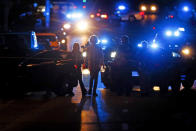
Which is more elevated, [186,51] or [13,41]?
[13,41]

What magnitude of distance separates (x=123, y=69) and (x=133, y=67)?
0.53 metres

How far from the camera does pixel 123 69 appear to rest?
11.2 m

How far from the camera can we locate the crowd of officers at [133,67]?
11336mm

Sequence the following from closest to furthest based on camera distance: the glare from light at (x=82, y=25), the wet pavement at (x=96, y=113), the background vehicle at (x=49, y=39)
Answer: the wet pavement at (x=96, y=113) < the background vehicle at (x=49, y=39) < the glare from light at (x=82, y=25)

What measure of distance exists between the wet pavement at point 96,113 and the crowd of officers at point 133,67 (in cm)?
43

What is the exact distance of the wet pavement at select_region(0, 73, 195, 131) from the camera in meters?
7.69

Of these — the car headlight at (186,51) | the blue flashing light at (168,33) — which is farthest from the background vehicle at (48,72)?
the blue flashing light at (168,33)

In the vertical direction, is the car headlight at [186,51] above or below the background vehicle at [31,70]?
above

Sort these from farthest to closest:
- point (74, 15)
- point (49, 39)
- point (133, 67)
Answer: point (74, 15) < point (49, 39) < point (133, 67)

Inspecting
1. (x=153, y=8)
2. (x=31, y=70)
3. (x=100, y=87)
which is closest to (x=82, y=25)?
(x=153, y=8)

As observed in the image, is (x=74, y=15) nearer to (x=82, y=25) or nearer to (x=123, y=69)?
(x=82, y=25)

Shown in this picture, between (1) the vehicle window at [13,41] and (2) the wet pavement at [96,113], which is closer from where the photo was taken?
(2) the wet pavement at [96,113]

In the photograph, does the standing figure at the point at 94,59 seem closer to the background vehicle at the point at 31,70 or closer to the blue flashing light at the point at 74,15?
the background vehicle at the point at 31,70

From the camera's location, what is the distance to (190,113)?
862 cm
